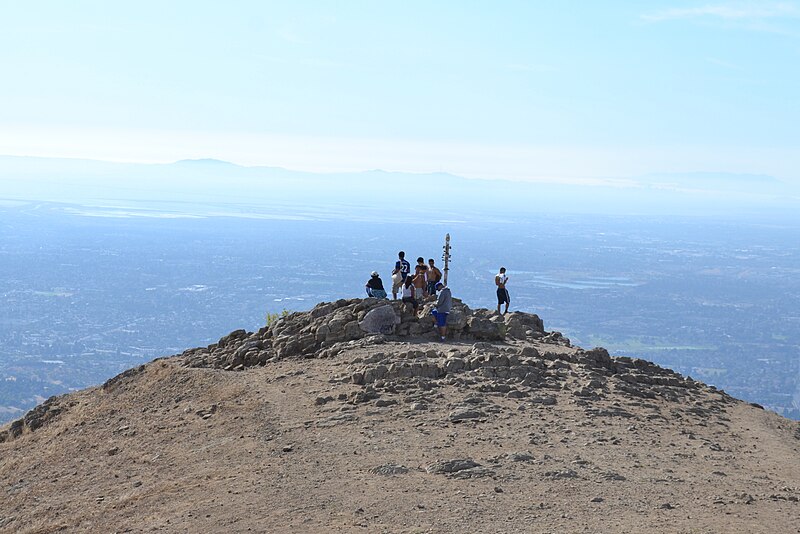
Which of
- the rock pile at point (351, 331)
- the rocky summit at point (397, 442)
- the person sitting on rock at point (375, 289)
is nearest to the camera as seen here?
the rocky summit at point (397, 442)

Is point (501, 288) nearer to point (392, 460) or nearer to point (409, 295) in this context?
point (409, 295)

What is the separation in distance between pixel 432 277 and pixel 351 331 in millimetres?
3214

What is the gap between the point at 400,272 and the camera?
22.1 meters

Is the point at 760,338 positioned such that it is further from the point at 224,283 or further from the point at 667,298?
the point at 224,283

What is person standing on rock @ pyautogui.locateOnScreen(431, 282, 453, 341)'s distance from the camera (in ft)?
63.1

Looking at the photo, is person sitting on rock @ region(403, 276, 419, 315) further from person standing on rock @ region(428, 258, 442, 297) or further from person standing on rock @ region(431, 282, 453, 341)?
person standing on rock @ region(428, 258, 442, 297)

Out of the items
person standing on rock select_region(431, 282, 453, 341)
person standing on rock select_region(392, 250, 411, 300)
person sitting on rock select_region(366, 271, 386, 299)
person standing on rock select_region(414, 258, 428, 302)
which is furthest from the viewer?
person sitting on rock select_region(366, 271, 386, 299)

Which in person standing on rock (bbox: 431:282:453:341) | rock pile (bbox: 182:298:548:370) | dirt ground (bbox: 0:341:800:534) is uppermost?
person standing on rock (bbox: 431:282:453:341)

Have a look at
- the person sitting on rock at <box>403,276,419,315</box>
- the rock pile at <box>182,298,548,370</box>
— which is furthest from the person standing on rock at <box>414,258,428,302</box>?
the rock pile at <box>182,298,548,370</box>

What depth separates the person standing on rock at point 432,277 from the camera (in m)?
22.2

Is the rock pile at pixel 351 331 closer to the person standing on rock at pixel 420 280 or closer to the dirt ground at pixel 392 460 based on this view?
the person standing on rock at pixel 420 280

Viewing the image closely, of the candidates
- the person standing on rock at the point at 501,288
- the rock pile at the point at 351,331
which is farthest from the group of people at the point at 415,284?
the rock pile at the point at 351,331

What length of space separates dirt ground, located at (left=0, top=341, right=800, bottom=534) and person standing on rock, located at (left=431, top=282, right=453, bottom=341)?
0.85 meters

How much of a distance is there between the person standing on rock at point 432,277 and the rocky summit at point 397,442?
5.58 feet
